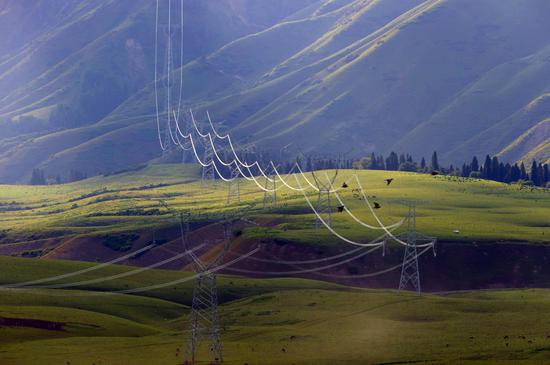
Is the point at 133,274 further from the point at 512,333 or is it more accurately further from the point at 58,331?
the point at 512,333

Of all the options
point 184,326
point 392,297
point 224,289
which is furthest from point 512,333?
point 224,289

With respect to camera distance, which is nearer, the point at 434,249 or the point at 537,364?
the point at 537,364

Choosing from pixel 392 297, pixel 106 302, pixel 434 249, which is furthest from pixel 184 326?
pixel 434 249

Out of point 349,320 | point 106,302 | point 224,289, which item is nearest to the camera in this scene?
point 349,320

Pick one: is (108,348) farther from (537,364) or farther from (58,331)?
(537,364)

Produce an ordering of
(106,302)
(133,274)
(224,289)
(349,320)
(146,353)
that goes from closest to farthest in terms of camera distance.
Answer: (146,353) < (349,320) < (106,302) < (224,289) < (133,274)

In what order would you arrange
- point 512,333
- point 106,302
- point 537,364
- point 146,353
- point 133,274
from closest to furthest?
point 537,364 < point 146,353 < point 512,333 < point 106,302 < point 133,274
